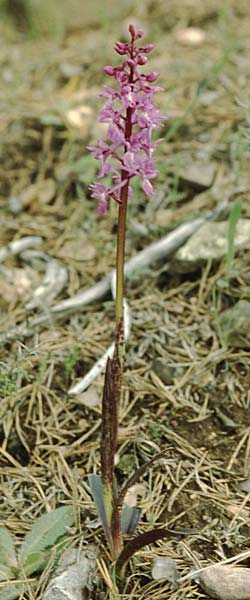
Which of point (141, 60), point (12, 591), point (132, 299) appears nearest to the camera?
point (141, 60)

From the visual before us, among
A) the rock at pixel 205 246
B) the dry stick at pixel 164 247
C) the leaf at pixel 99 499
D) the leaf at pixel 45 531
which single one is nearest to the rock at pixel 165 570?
the leaf at pixel 99 499

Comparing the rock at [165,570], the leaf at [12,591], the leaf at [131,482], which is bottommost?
the leaf at [12,591]

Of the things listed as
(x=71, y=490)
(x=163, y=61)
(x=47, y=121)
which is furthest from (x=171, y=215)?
(x=71, y=490)

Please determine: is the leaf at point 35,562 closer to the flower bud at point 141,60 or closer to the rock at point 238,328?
the rock at point 238,328

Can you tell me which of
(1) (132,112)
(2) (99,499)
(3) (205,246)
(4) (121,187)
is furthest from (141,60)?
(3) (205,246)

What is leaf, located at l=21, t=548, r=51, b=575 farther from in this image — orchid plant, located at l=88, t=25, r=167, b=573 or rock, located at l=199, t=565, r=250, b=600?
rock, located at l=199, t=565, r=250, b=600

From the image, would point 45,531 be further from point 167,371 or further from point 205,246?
point 205,246

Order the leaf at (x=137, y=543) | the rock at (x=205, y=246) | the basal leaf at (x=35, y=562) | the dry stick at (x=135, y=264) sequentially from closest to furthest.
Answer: the leaf at (x=137, y=543)
the basal leaf at (x=35, y=562)
the dry stick at (x=135, y=264)
the rock at (x=205, y=246)

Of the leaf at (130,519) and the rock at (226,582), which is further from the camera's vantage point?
the leaf at (130,519)
